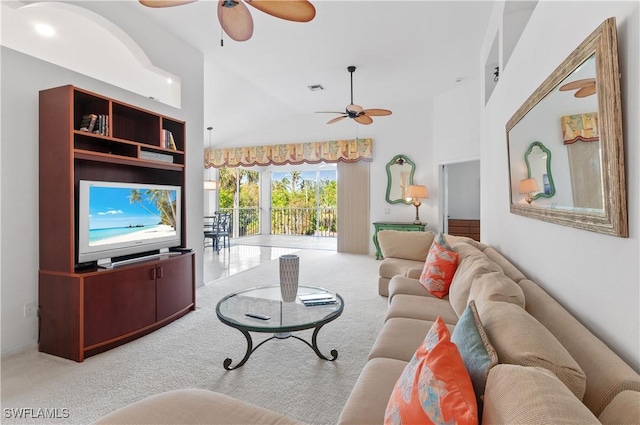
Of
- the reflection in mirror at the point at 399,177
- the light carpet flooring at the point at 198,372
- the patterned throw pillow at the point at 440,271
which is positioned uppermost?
the reflection in mirror at the point at 399,177

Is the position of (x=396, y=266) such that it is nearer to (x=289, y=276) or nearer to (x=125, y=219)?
(x=289, y=276)

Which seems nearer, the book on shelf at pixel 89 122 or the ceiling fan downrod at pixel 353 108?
the book on shelf at pixel 89 122

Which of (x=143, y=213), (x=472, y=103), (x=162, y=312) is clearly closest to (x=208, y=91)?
(x=143, y=213)

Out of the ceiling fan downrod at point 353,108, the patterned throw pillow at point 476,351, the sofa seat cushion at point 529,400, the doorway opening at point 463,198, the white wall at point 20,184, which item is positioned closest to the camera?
the sofa seat cushion at point 529,400

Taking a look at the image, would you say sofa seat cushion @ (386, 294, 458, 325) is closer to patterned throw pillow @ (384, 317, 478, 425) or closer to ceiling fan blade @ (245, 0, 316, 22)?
patterned throw pillow @ (384, 317, 478, 425)

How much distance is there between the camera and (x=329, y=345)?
103 inches

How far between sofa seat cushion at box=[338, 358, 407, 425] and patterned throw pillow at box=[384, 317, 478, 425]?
0.79 feet

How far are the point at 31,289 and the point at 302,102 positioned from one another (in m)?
5.19

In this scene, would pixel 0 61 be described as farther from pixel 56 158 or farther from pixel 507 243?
pixel 507 243

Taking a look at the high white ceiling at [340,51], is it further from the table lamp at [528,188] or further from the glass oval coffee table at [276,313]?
the glass oval coffee table at [276,313]

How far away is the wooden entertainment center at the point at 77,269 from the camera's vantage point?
7.77 ft

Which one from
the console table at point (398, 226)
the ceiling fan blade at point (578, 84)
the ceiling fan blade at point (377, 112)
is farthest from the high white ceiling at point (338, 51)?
the console table at point (398, 226)

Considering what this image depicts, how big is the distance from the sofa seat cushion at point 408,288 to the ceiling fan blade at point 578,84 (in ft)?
5.71

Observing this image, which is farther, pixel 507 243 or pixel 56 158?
pixel 507 243
